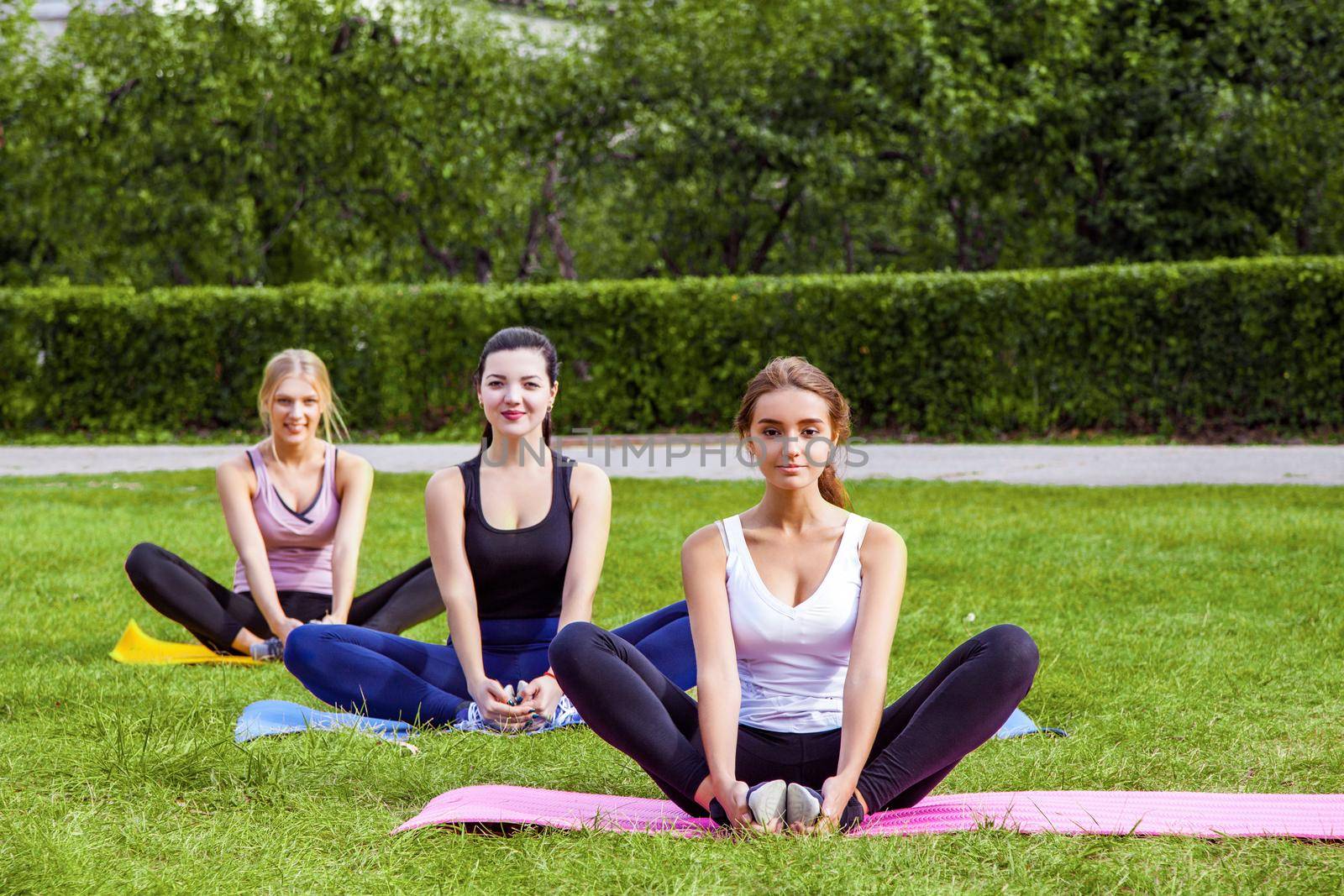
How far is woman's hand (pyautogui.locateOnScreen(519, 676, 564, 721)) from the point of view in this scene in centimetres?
450

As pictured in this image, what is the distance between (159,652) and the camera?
5.87 meters

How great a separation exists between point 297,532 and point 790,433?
10.3 ft

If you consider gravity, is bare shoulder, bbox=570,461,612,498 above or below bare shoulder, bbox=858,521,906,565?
below

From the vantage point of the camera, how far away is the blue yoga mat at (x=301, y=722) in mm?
4398

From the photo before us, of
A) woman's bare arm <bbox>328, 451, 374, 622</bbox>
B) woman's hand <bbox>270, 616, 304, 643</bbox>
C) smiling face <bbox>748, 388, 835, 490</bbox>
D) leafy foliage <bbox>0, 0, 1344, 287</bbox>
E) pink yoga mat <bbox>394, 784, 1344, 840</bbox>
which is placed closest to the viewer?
pink yoga mat <bbox>394, 784, 1344, 840</bbox>

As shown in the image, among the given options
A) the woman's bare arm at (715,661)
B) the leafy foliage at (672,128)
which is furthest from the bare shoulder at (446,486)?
the leafy foliage at (672,128)

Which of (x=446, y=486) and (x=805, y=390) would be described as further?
(x=446, y=486)

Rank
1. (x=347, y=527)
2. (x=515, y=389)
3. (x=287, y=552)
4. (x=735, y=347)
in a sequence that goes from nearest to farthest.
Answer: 1. (x=515, y=389)
2. (x=347, y=527)
3. (x=287, y=552)
4. (x=735, y=347)

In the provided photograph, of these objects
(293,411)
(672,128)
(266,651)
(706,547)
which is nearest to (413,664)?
(266,651)

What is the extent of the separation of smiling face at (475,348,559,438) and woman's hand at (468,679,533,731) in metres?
0.90

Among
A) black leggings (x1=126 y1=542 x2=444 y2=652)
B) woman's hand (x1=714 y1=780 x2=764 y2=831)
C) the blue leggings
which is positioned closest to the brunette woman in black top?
the blue leggings

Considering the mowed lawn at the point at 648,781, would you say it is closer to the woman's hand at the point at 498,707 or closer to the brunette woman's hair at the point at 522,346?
the woman's hand at the point at 498,707

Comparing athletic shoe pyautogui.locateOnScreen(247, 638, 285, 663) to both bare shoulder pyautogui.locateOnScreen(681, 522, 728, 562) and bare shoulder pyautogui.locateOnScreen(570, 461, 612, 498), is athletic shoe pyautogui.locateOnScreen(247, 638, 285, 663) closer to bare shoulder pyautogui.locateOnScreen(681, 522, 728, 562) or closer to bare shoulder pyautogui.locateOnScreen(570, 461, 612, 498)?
bare shoulder pyautogui.locateOnScreen(570, 461, 612, 498)

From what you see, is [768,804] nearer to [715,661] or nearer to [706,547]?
[715,661]
